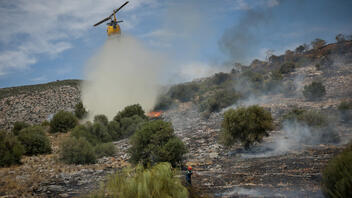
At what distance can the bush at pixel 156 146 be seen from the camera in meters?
18.1

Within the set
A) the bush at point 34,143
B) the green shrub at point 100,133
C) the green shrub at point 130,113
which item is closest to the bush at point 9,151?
the bush at point 34,143

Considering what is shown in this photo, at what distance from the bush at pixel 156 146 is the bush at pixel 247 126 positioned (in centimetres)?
374

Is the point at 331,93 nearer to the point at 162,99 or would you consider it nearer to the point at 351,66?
the point at 351,66

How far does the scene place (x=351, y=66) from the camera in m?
39.1

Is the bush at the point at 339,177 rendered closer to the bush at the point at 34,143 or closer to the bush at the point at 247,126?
the bush at the point at 247,126

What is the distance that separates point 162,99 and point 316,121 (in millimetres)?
34252

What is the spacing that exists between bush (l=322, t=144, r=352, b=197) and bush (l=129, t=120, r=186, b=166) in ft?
35.5

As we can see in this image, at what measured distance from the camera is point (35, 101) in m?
62.3

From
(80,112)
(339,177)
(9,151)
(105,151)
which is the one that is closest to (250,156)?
(339,177)

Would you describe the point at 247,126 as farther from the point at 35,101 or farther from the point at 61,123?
the point at 35,101

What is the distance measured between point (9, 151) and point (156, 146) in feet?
35.0

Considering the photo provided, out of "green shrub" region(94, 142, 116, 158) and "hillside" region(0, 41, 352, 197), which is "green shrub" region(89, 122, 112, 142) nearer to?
"hillside" region(0, 41, 352, 197)

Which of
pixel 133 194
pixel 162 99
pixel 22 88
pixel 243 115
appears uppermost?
pixel 22 88

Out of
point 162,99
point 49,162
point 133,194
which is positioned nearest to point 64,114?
point 49,162
